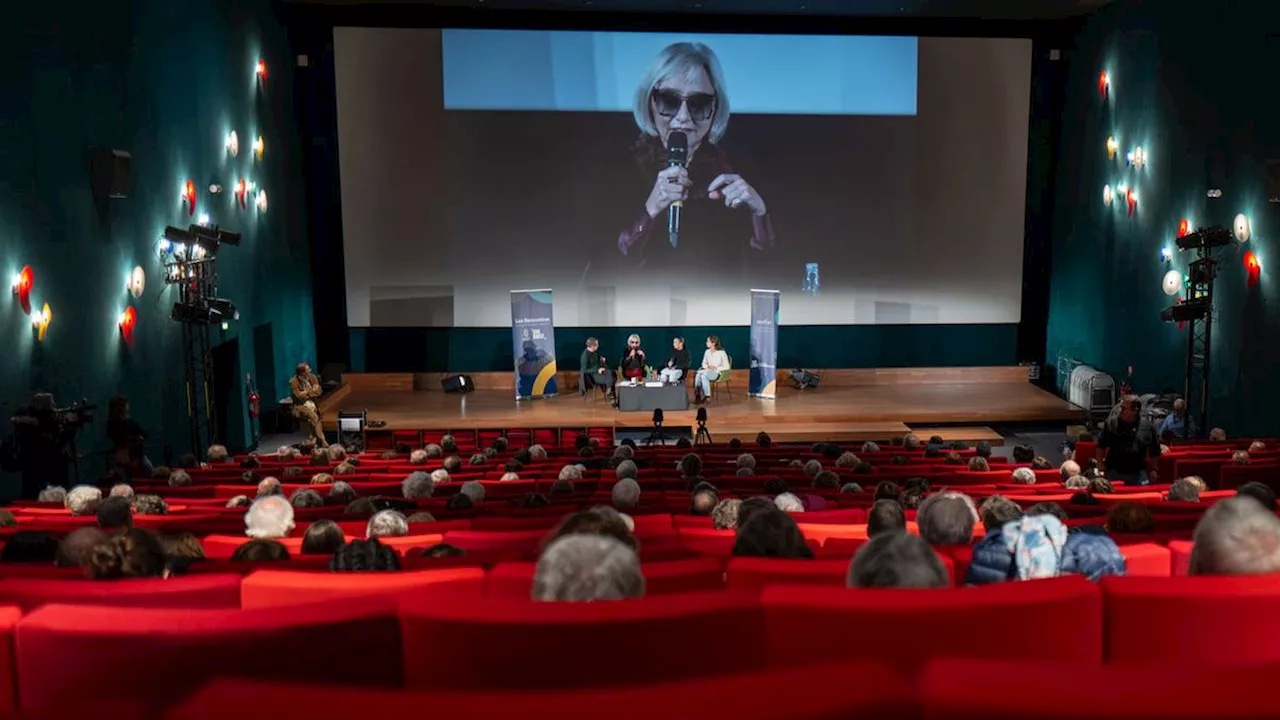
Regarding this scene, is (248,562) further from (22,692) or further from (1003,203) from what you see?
(1003,203)

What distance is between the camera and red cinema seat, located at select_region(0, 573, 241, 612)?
95.7 inches

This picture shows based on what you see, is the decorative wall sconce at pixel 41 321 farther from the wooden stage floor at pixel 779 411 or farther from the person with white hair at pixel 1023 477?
the person with white hair at pixel 1023 477

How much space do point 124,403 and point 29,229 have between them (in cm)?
181

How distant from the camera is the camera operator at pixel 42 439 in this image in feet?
27.8

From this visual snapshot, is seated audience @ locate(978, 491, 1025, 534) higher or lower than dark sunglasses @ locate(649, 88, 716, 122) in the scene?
lower

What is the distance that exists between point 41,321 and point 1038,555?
8.67 meters

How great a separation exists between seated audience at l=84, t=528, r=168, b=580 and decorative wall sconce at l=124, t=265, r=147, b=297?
850 cm

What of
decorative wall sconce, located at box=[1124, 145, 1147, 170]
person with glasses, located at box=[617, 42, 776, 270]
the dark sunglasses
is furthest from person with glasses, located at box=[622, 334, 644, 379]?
decorative wall sconce, located at box=[1124, 145, 1147, 170]

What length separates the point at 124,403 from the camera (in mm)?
10031

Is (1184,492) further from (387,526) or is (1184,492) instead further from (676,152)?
(676,152)

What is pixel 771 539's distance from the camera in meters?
3.16

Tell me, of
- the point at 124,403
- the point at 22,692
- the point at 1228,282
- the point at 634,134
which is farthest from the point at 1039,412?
the point at 22,692

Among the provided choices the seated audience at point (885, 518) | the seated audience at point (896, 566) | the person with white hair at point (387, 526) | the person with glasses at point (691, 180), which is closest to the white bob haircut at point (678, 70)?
the person with glasses at point (691, 180)

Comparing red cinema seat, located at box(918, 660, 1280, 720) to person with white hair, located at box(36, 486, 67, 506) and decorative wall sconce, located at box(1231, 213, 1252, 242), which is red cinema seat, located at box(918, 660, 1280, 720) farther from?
decorative wall sconce, located at box(1231, 213, 1252, 242)
